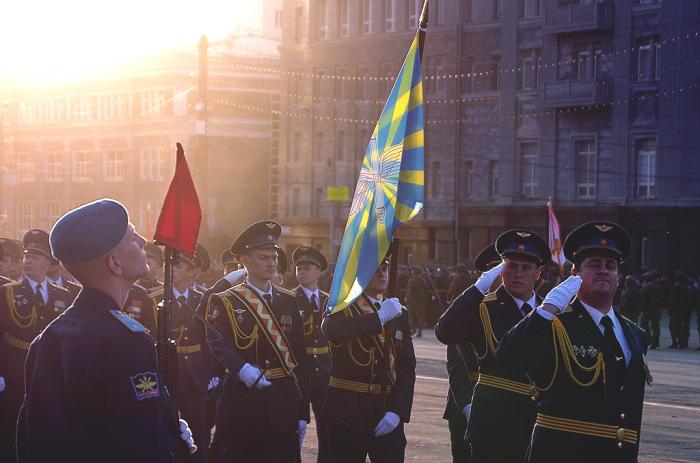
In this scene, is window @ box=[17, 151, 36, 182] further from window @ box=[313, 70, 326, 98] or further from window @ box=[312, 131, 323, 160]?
window @ box=[313, 70, 326, 98]

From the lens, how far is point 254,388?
29.4ft

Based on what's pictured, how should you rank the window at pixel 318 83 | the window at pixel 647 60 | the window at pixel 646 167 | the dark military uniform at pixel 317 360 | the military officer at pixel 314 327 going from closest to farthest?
1. the dark military uniform at pixel 317 360
2. the military officer at pixel 314 327
3. the window at pixel 647 60
4. the window at pixel 646 167
5. the window at pixel 318 83

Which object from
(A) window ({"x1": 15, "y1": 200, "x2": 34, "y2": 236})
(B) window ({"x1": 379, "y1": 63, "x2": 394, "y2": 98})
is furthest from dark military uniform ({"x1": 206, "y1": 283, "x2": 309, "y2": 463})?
(A) window ({"x1": 15, "y1": 200, "x2": 34, "y2": 236})

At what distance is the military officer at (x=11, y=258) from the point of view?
1316 centimetres

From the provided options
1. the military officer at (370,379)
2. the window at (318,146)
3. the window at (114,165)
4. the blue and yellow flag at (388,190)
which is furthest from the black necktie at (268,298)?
the window at (114,165)

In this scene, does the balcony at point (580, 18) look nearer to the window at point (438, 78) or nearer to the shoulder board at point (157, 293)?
the window at point (438, 78)

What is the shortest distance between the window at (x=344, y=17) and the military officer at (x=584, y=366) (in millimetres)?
49430

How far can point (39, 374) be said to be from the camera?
16.0 feet

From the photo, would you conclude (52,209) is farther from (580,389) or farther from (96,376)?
(96,376)

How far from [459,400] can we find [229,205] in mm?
A: 59880

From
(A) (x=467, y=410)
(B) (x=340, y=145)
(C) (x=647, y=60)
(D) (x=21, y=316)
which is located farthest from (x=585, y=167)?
(A) (x=467, y=410)

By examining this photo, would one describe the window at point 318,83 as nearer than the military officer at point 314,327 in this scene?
No

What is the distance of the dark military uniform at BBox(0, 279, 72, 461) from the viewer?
10.5 metres

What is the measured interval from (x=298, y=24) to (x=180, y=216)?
5082cm
